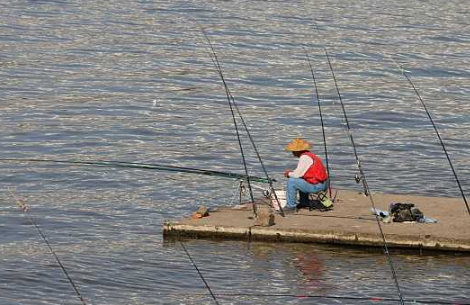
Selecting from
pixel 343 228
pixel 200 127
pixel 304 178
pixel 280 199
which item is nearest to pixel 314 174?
pixel 304 178

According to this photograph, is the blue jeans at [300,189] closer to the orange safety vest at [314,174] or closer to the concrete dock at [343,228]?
the orange safety vest at [314,174]

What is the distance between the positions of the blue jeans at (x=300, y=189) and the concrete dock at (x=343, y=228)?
0.15 metres

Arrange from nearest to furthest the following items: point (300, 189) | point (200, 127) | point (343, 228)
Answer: point (343, 228) → point (300, 189) → point (200, 127)

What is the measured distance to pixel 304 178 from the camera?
49.0 ft

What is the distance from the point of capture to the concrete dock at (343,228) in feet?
45.2

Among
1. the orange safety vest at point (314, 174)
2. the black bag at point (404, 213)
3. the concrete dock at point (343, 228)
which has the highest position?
the orange safety vest at point (314, 174)

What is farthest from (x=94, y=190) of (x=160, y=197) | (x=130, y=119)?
(x=130, y=119)

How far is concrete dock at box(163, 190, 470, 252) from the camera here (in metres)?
13.8

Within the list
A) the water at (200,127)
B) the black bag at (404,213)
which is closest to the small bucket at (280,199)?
the water at (200,127)

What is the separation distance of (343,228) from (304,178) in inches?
40.6

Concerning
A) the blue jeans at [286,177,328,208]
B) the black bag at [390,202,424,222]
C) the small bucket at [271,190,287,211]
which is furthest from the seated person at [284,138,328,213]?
the black bag at [390,202,424,222]

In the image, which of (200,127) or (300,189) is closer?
(300,189)

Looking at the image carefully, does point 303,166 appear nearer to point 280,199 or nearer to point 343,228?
point 280,199

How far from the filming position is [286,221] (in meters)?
14.5
